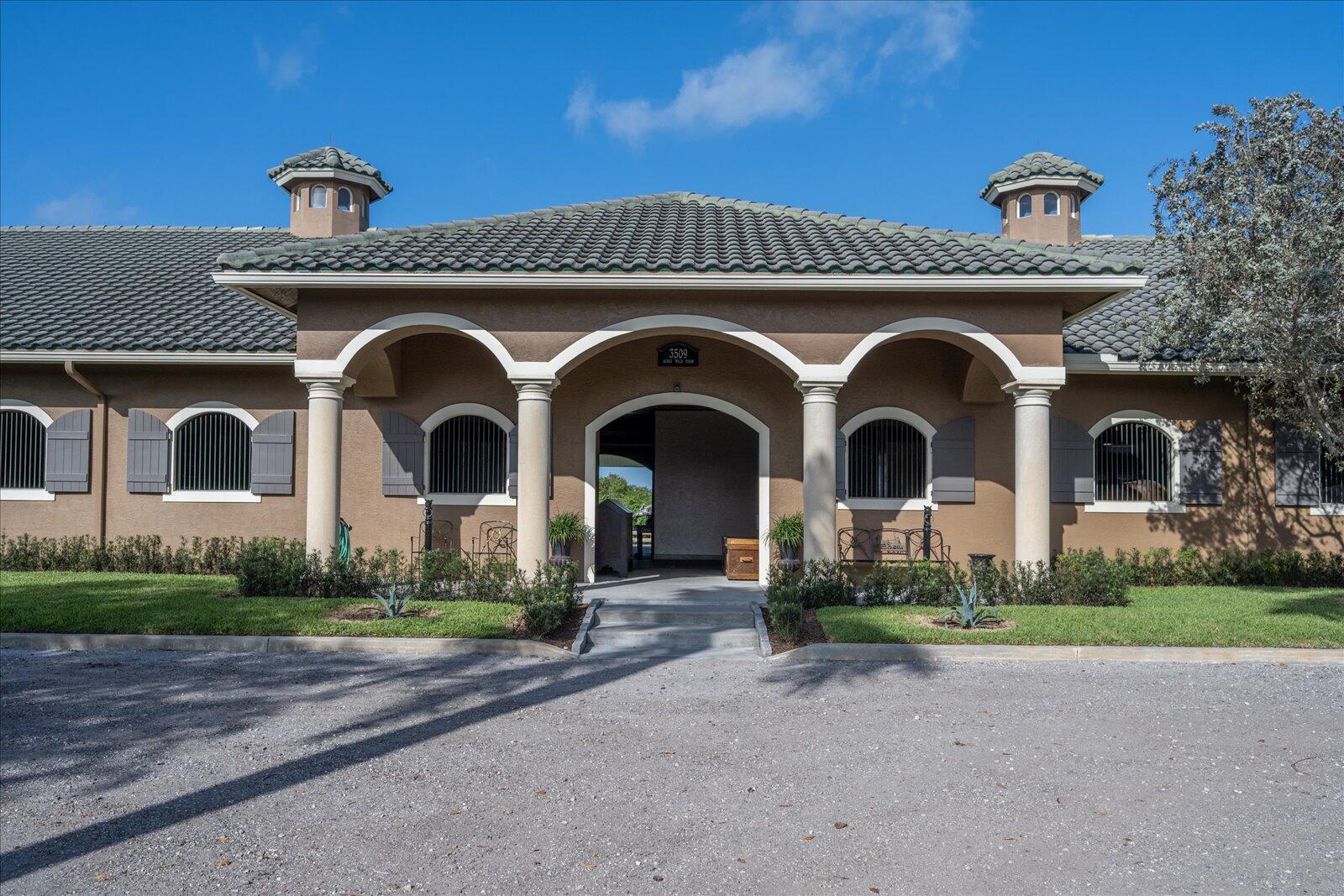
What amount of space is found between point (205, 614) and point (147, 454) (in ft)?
18.7

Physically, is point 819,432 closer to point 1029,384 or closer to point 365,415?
point 1029,384

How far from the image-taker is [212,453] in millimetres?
14305

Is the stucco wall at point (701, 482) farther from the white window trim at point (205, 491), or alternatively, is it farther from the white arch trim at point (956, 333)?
the white window trim at point (205, 491)

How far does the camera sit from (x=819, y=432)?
11.4m

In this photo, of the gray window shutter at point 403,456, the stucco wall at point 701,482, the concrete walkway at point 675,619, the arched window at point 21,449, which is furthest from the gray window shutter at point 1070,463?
the arched window at point 21,449

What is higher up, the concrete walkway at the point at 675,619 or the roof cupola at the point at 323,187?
the roof cupola at the point at 323,187

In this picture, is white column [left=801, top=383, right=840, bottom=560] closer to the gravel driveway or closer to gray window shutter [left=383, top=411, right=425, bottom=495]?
the gravel driveway

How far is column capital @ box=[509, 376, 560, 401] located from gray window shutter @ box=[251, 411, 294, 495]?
467 cm

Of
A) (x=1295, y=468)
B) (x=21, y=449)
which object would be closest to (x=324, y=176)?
(x=21, y=449)

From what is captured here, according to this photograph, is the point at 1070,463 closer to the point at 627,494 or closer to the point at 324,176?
the point at 324,176

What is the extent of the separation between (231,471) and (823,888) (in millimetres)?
12782

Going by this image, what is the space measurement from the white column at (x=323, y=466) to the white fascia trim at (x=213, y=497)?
10.6ft

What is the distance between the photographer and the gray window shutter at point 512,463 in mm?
13523

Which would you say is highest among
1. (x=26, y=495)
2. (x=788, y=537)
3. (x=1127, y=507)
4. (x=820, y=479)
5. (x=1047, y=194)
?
(x=1047, y=194)
